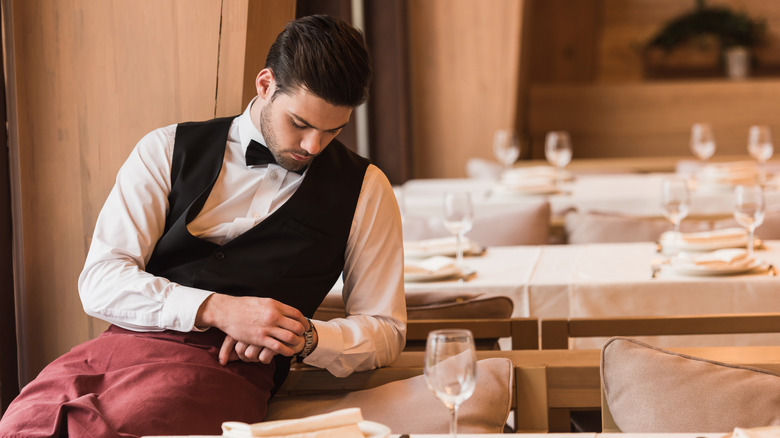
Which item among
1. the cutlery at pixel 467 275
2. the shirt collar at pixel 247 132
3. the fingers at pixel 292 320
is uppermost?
the shirt collar at pixel 247 132

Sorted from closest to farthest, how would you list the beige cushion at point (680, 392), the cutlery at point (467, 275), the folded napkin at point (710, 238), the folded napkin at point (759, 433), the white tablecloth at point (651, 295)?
the folded napkin at point (759, 433)
the beige cushion at point (680, 392)
the white tablecloth at point (651, 295)
the cutlery at point (467, 275)
the folded napkin at point (710, 238)

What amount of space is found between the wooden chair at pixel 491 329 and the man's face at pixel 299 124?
2.05ft

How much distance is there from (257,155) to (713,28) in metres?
7.75

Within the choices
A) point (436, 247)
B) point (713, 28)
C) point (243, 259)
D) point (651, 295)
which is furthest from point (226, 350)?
point (713, 28)

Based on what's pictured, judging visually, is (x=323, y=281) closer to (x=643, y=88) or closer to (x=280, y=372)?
(x=280, y=372)

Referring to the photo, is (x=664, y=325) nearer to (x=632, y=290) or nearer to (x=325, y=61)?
(x=632, y=290)

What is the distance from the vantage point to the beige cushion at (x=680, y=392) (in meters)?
1.66

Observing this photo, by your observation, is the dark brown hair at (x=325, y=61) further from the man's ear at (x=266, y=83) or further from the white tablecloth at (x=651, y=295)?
the white tablecloth at (x=651, y=295)

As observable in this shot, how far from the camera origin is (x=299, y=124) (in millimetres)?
1898

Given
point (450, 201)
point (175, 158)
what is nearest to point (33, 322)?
point (175, 158)

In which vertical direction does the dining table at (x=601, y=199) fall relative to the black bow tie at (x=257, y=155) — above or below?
below

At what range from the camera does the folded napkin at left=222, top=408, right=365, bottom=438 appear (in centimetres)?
135

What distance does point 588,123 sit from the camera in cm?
838

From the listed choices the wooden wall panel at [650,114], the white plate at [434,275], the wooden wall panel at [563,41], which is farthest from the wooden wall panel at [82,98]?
the wooden wall panel at [563,41]
